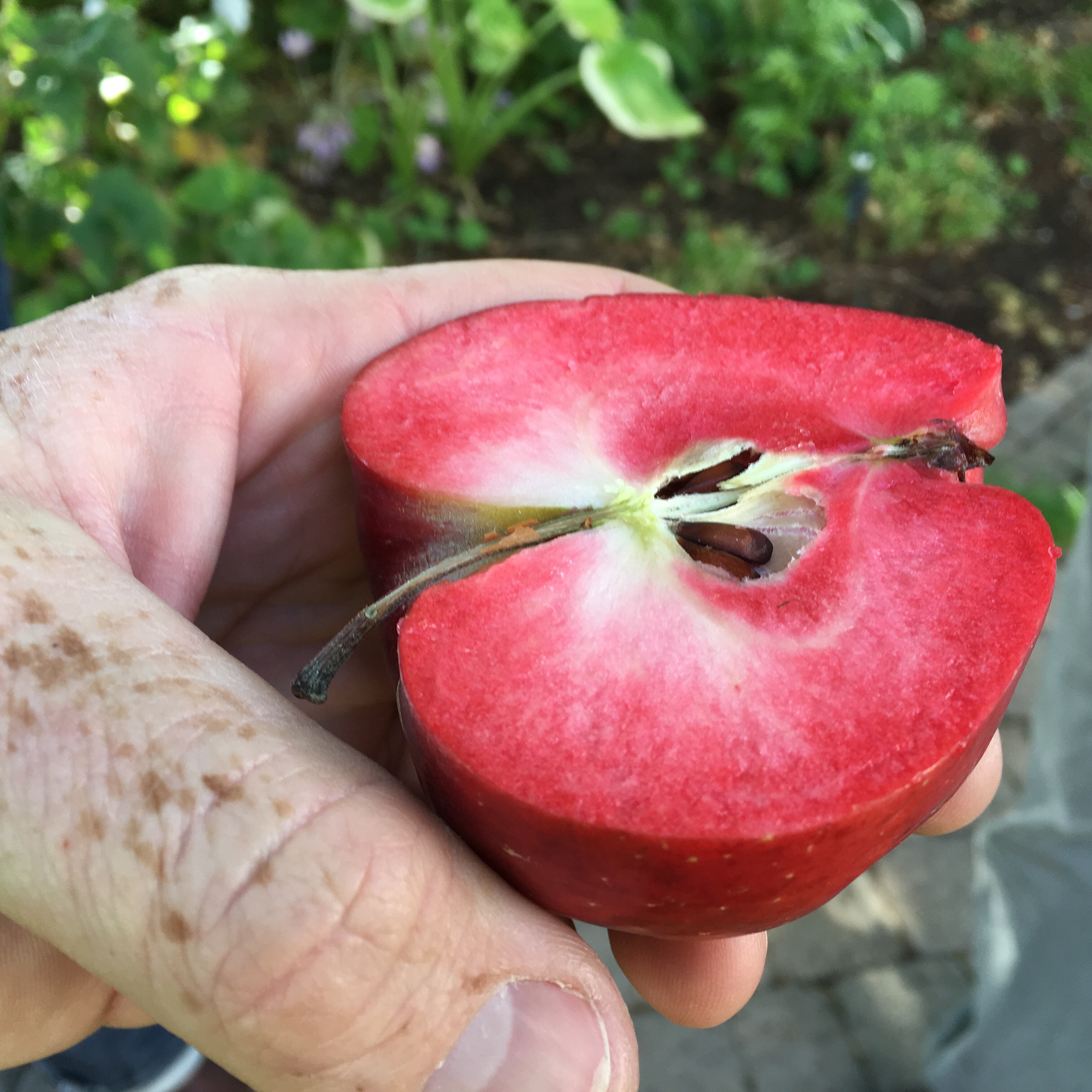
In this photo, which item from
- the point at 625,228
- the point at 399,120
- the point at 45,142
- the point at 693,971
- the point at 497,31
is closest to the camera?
the point at 693,971

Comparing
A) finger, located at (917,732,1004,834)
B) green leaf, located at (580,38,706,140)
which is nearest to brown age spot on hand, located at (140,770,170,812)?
finger, located at (917,732,1004,834)

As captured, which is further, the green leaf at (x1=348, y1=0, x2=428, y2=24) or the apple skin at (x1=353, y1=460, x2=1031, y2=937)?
the green leaf at (x1=348, y1=0, x2=428, y2=24)

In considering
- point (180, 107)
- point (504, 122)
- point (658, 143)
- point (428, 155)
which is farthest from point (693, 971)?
point (658, 143)

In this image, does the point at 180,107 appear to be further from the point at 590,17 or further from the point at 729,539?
the point at 729,539

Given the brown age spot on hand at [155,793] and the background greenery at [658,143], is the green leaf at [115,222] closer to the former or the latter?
the background greenery at [658,143]

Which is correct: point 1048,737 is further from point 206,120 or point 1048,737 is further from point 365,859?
point 206,120

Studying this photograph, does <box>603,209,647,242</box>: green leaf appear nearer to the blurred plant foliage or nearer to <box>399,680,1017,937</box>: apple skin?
the blurred plant foliage
